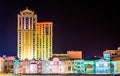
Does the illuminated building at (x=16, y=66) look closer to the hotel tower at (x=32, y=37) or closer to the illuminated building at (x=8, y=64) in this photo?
the illuminated building at (x=8, y=64)

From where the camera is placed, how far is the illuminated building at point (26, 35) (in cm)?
2291

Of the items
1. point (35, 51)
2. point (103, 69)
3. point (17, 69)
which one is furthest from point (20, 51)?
point (103, 69)

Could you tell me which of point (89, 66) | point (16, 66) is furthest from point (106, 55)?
point (16, 66)

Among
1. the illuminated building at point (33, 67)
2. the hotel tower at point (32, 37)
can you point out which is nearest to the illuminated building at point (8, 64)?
the illuminated building at point (33, 67)

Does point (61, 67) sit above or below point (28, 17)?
below

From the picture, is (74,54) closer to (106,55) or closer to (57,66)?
(106,55)

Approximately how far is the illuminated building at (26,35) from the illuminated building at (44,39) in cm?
39

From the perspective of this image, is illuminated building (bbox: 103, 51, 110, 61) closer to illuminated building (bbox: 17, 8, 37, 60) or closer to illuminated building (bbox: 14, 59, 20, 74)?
illuminated building (bbox: 17, 8, 37, 60)

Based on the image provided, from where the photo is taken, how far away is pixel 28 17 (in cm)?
2323

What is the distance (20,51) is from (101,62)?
13.6 feet

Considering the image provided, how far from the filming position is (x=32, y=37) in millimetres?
23281

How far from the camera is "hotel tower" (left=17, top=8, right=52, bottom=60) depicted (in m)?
22.9

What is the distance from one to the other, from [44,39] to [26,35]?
0.94 metres

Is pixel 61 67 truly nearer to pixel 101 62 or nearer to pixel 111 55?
pixel 101 62
